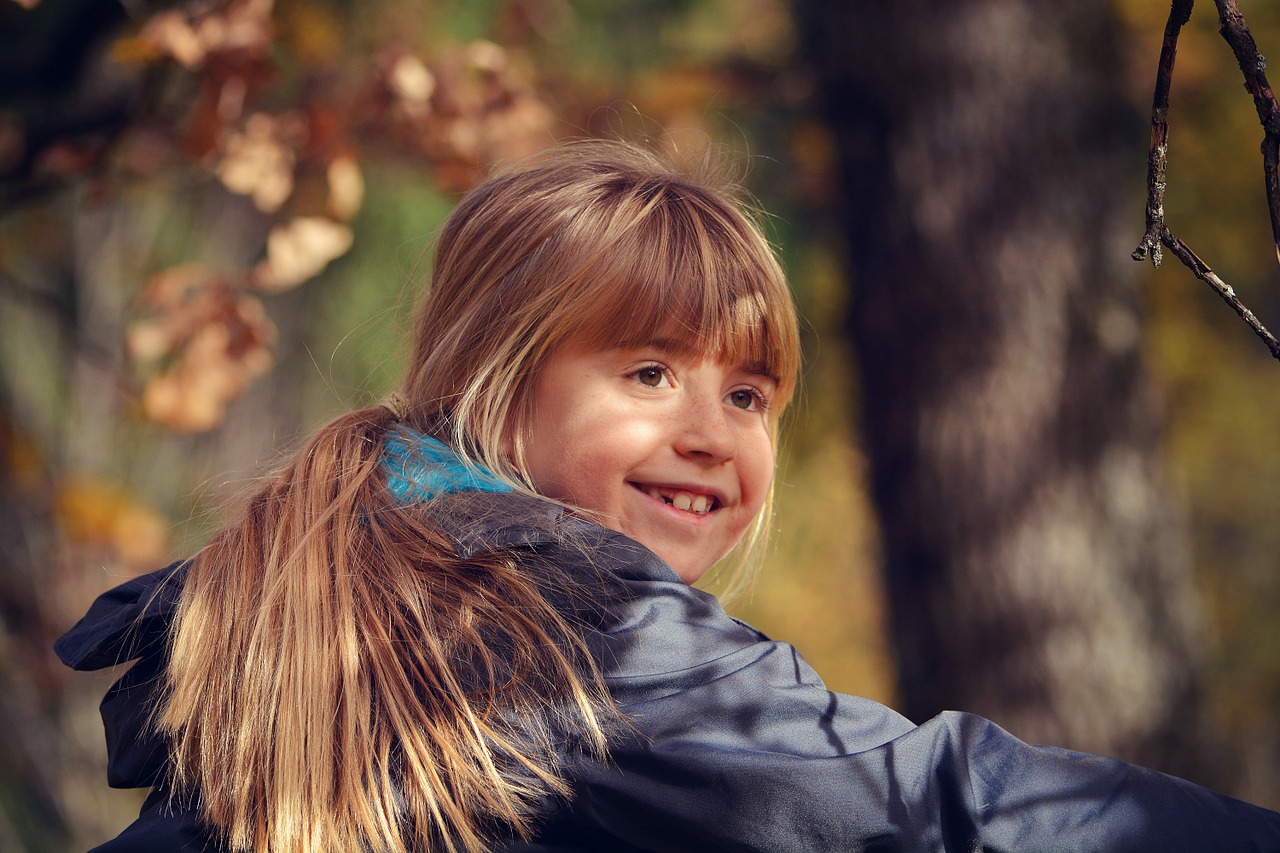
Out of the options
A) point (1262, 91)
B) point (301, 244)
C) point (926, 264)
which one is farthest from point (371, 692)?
point (926, 264)

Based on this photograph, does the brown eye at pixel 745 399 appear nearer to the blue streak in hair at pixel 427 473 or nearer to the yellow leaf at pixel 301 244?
the blue streak in hair at pixel 427 473

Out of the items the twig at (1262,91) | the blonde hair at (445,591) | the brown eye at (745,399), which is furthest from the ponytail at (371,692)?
the twig at (1262,91)

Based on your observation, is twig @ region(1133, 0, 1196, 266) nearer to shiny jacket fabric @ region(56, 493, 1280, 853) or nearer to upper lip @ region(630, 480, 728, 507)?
shiny jacket fabric @ region(56, 493, 1280, 853)

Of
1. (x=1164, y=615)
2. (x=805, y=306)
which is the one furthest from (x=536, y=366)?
(x=805, y=306)

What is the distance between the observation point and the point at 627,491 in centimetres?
173

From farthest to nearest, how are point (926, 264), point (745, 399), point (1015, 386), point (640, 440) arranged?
point (926, 264) → point (1015, 386) → point (745, 399) → point (640, 440)

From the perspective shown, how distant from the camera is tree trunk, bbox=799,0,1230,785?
304cm

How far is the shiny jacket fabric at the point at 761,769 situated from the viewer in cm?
129

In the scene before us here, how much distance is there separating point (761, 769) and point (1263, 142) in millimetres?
814

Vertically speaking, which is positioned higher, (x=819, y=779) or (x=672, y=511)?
(x=672, y=511)

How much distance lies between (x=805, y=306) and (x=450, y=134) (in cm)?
358

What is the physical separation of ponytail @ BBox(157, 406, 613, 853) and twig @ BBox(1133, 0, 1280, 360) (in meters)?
0.79

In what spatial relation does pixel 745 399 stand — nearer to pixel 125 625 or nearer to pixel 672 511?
pixel 672 511

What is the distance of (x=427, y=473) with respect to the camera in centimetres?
167
